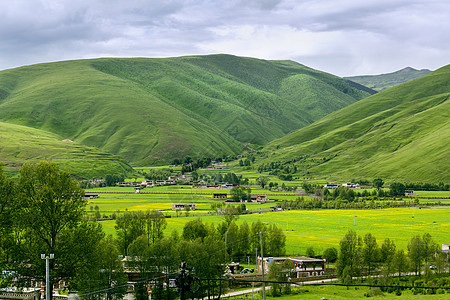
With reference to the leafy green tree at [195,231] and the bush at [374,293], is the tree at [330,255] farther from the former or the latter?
the leafy green tree at [195,231]

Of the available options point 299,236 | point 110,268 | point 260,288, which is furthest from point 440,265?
point 110,268

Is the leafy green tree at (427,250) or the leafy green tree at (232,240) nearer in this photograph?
the leafy green tree at (427,250)

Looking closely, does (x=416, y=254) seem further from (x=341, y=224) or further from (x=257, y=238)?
(x=341, y=224)

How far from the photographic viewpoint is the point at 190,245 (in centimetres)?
5453

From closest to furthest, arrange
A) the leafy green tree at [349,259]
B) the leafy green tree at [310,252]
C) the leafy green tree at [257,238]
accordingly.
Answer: the leafy green tree at [349,259] → the leafy green tree at [310,252] → the leafy green tree at [257,238]

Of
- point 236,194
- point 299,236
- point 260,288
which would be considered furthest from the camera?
point 236,194

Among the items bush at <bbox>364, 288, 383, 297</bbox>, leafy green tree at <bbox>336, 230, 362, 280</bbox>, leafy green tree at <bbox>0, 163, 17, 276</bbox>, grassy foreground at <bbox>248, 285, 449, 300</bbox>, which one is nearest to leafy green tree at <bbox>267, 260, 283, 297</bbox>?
grassy foreground at <bbox>248, 285, 449, 300</bbox>

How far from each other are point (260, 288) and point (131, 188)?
401 feet

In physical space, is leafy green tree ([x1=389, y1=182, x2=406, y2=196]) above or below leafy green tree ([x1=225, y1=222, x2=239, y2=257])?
above

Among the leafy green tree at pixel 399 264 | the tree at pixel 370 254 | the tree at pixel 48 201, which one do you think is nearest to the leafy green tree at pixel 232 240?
the tree at pixel 370 254

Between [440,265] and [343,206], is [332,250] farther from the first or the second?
[343,206]

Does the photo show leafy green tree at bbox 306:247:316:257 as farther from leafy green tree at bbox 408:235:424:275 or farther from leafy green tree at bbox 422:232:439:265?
leafy green tree at bbox 422:232:439:265

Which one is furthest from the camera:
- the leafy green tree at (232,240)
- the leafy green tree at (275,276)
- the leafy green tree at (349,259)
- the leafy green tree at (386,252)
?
the leafy green tree at (232,240)

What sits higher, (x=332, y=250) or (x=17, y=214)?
(x=17, y=214)
